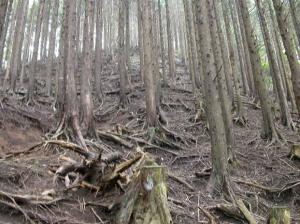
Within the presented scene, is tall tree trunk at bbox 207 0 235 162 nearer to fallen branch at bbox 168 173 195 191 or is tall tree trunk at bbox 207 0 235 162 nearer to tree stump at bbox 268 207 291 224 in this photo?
fallen branch at bbox 168 173 195 191

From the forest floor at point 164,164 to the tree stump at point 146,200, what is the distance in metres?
0.35

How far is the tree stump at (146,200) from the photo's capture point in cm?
389

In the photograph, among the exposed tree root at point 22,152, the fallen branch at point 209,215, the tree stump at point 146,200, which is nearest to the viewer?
the tree stump at point 146,200

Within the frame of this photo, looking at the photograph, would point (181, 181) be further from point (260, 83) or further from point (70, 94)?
point (260, 83)

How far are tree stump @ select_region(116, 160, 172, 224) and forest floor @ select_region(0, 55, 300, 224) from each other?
1.15 feet

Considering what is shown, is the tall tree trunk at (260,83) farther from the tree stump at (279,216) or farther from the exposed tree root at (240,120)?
the tree stump at (279,216)

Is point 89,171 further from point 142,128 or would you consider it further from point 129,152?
point 142,128

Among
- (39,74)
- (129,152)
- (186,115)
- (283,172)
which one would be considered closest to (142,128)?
(129,152)

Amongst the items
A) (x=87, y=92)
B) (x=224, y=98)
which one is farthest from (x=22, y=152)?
(x=224, y=98)

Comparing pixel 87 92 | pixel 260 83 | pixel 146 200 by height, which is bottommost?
pixel 146 200

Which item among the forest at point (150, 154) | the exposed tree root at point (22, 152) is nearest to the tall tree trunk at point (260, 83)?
the forest at point (150, 154)

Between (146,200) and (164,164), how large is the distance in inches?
142

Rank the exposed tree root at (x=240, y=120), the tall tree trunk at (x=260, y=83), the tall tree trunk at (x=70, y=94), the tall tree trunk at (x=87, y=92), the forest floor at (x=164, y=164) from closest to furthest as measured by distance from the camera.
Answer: the forest floor at (x=164, y=164) → the tall tree trunk at (x=70, y=94) → the tall tree trunk at (x=87, y=92) → the tall tree trunk at (x=260, y=83) → the exposed tree root at (x=240, y=120)

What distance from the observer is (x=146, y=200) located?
3.95 metres
